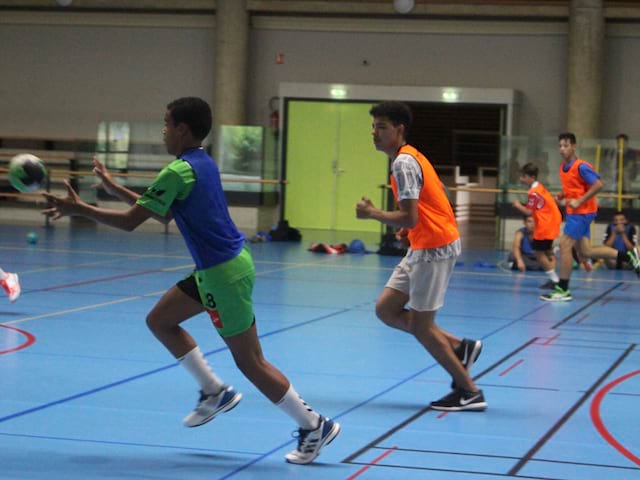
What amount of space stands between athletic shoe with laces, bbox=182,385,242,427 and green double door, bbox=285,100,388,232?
834 inches

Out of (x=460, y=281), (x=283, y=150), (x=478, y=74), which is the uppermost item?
(x=478, y=74)

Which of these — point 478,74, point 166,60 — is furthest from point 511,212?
point 166,60

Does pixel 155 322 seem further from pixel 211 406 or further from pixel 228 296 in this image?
pixel 228 296

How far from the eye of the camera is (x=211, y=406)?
600cm

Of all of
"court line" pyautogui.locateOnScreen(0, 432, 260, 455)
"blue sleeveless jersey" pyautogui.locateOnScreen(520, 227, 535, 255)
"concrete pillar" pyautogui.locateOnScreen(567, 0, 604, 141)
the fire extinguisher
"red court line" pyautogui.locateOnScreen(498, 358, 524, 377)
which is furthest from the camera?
the fire extinguisher

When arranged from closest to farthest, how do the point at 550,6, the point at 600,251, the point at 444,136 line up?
1. the point at 600,251
2. the point at 550,6
3. the point at 444,136

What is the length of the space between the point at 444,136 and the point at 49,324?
1025 inches

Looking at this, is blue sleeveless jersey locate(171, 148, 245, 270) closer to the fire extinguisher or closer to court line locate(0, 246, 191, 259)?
court line locate(0, 246, 191, 259)

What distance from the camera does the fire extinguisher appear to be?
26734 mm

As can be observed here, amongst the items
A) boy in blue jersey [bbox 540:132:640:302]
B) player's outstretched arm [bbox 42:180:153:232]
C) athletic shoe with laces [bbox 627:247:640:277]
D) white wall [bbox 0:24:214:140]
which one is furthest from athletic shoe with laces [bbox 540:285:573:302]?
white wall [bbox 0:24:214:140]

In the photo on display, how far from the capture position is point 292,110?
2695 centimetres

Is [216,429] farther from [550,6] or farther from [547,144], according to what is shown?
[550,6]

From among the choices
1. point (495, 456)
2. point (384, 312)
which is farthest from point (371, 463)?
point (384, 312)

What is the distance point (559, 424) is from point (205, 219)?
2613mm
